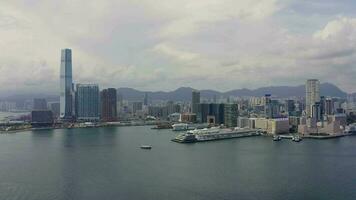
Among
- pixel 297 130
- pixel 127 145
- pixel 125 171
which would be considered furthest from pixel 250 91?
pixel 125 171

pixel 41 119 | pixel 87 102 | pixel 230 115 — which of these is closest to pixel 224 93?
pixel 87 102

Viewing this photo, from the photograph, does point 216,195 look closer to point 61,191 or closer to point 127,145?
point 61,191

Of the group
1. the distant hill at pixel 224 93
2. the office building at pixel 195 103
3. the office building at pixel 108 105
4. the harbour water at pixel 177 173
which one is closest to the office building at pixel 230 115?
the office building at pixel 195 103

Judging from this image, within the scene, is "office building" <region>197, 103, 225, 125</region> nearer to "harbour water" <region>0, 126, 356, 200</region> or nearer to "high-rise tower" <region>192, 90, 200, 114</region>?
"high-rise tower" <region>192, 90, 200, 114</region>

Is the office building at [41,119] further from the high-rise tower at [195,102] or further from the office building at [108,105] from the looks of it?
the high-rise tower at [195,102]

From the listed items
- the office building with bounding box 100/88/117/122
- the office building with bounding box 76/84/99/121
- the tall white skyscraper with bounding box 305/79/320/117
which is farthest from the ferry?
the office building with bounding box 76/84/99/121

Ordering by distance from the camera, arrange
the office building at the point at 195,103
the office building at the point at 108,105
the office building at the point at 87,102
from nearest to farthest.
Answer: the office building at the point at 195,103
the office building at the point at 108,105
the office building at the point at 87,102
